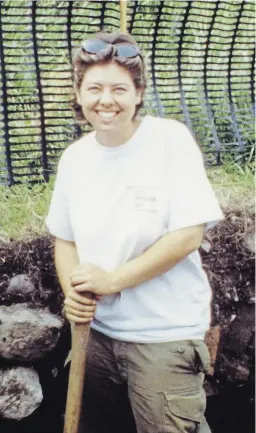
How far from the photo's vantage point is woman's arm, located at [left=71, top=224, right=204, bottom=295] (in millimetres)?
2256

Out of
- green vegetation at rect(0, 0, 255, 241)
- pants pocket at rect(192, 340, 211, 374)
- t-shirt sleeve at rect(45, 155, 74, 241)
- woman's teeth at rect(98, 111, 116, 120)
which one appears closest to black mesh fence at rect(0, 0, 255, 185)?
green vegetation at rect(0, 0, 255, 241)

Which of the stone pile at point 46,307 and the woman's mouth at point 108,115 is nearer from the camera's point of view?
the woman's mouth at point 108,115

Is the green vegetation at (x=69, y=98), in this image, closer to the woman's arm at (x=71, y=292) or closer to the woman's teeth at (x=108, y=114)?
the woman's arm at (x=71, y=292)

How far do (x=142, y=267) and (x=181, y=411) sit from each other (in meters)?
0.52

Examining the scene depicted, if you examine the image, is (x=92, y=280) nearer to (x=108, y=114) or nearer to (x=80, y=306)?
(x=80, y=306)

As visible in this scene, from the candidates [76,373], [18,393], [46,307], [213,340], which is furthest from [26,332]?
[213,340]

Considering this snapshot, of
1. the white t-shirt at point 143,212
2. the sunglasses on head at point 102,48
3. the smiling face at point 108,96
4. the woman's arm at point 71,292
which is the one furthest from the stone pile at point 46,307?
the sunglasses on head at point 102,48

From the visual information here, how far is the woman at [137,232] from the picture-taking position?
2.26 meters

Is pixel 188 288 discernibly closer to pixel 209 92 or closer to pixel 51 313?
pixel 51 313

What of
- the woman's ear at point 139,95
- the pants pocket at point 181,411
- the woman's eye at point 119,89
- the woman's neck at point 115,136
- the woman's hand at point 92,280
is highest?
the woman's eye at point 119,89

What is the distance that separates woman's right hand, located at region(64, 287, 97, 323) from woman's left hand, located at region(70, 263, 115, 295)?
3cm

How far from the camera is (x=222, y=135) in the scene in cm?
380

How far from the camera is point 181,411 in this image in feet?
7.81

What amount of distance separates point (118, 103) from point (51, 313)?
44.8 inches
